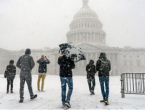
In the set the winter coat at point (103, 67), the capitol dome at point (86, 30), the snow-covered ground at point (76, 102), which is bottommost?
the snow-covered ground at point (76, 102)

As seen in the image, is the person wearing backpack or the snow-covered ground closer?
the snow-covered ground

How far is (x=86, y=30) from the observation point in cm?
7294

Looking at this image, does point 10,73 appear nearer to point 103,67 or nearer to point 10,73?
point 10,73

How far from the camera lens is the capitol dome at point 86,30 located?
7312 cm

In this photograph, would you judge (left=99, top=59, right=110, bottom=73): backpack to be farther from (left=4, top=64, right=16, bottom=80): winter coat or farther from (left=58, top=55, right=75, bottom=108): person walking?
(left=4, top=64, right=16, bottom=80): winter coat

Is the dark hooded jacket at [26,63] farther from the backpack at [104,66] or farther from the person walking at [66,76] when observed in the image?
the backpack at [104,66]

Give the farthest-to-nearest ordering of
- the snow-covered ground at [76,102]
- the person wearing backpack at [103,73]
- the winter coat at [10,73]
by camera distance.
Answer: the winter coat at [10,73], the person wearing backpack at [103,73], the snow-covered ground at [76,102]

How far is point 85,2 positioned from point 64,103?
88.5 metres

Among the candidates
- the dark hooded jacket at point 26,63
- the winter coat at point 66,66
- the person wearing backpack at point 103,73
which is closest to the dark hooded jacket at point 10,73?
the dark hooded jacket at point 26,63

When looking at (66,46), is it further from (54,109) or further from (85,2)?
(85,2)

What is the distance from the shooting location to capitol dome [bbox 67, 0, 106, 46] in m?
73.1

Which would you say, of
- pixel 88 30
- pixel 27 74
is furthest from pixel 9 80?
pixel 88 30

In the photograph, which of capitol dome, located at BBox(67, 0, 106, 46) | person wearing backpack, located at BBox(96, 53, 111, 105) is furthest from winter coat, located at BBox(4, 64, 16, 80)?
capitol dome, located at BBox(67, 0, 106, 46)

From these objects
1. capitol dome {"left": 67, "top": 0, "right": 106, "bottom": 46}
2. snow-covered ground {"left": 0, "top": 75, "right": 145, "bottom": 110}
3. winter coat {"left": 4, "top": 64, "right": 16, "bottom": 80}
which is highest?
capitol dome {"left": 67, "top": 0, "right": 106, "bottom": 46}
